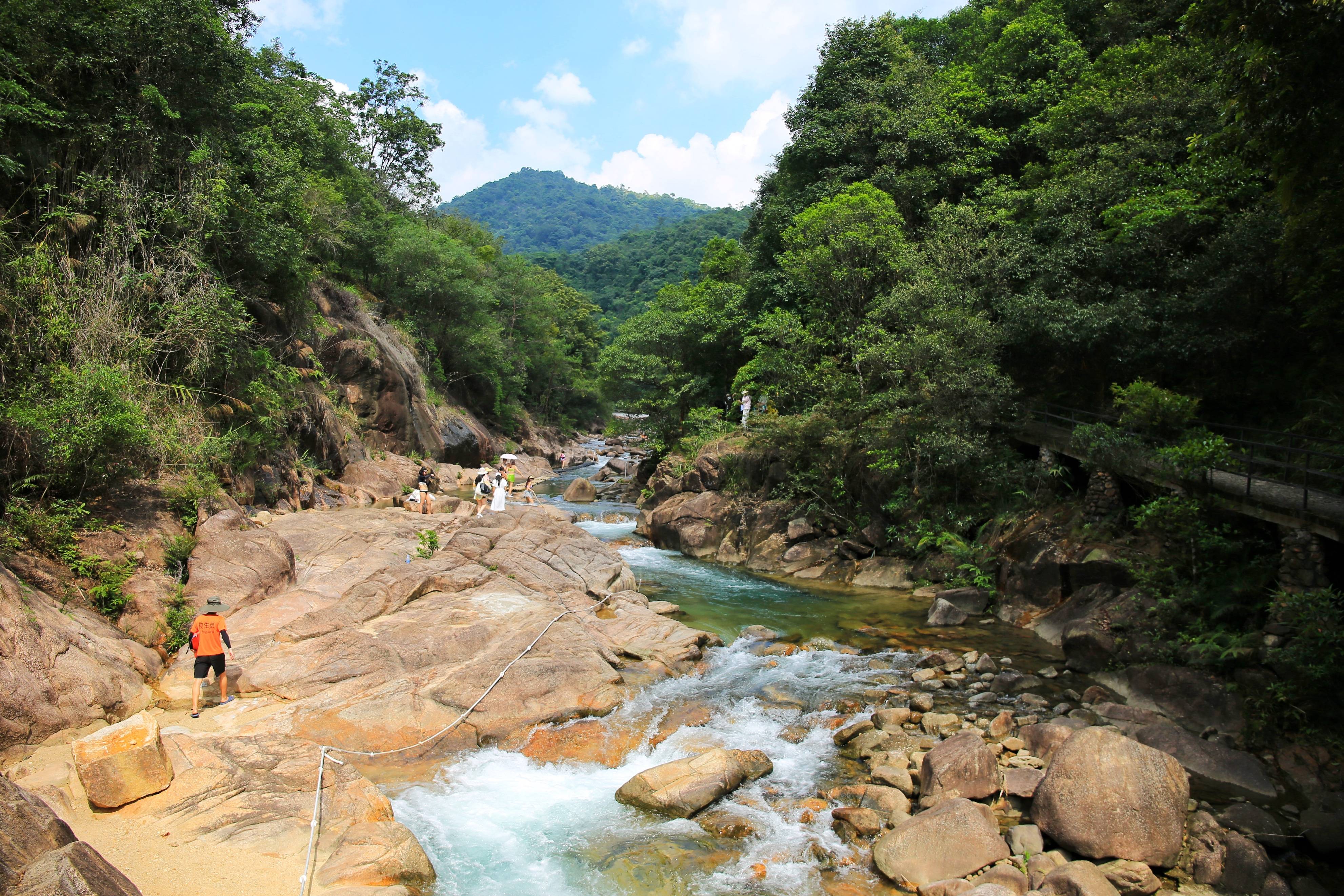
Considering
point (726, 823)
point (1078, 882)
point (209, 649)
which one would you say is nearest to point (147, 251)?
point (209, 649)

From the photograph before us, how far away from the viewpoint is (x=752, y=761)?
381 inches

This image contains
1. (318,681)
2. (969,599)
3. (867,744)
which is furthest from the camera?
(969,599)

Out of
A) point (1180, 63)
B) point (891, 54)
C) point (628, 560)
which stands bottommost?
point (628, 560)

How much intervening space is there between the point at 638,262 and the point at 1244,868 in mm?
112767

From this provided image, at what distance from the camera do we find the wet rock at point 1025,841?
7.66m

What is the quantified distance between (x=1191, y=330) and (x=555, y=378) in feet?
174

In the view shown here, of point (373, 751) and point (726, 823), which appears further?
point (373, 751)

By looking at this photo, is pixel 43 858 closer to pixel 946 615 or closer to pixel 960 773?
pixel 960 773

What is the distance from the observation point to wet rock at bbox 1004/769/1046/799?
859 cm

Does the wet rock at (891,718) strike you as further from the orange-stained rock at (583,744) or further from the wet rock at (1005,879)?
the orange-stained rock at (583,744)

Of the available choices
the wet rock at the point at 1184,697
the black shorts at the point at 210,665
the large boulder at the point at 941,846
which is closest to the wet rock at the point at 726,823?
the large boulder at the point at 941,846

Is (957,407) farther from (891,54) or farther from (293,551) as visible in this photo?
(891,54)

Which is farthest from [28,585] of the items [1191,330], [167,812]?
[1191,330]

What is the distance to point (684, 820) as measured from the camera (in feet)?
27.8
